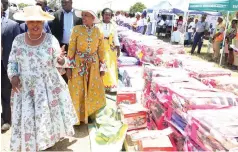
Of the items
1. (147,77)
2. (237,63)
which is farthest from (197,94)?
(237,63)

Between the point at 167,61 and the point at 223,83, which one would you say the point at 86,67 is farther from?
the point at 223,83

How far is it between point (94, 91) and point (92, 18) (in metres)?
1.05

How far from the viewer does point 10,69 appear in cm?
312

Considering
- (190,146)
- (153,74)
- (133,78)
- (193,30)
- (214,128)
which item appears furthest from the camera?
(193,30)

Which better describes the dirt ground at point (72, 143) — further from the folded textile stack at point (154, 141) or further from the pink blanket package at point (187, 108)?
the folded textile stack at point (154, 141)

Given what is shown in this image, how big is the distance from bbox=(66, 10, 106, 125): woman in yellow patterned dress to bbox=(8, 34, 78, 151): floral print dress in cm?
83

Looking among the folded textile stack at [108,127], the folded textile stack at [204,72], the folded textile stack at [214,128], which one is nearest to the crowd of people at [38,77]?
the folded textile stack at [108,127]

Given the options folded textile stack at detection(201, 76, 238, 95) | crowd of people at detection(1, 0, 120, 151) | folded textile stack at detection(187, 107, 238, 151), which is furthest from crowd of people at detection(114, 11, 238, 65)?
folded textile stack at detection(187, 107, 238, 151)

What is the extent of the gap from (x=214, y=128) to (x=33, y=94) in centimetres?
187

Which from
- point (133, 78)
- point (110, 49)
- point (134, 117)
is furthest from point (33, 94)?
point (110, 49)

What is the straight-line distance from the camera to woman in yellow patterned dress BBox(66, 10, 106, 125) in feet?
13.2

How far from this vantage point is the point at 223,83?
3.50 meters

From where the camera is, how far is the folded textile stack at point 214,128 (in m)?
2.20

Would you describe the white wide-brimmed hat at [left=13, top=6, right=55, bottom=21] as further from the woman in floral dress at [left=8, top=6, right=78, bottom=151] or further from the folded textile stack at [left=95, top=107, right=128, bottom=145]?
the folded textile stack at [left=95, top=107, right=128, bottom=145]
